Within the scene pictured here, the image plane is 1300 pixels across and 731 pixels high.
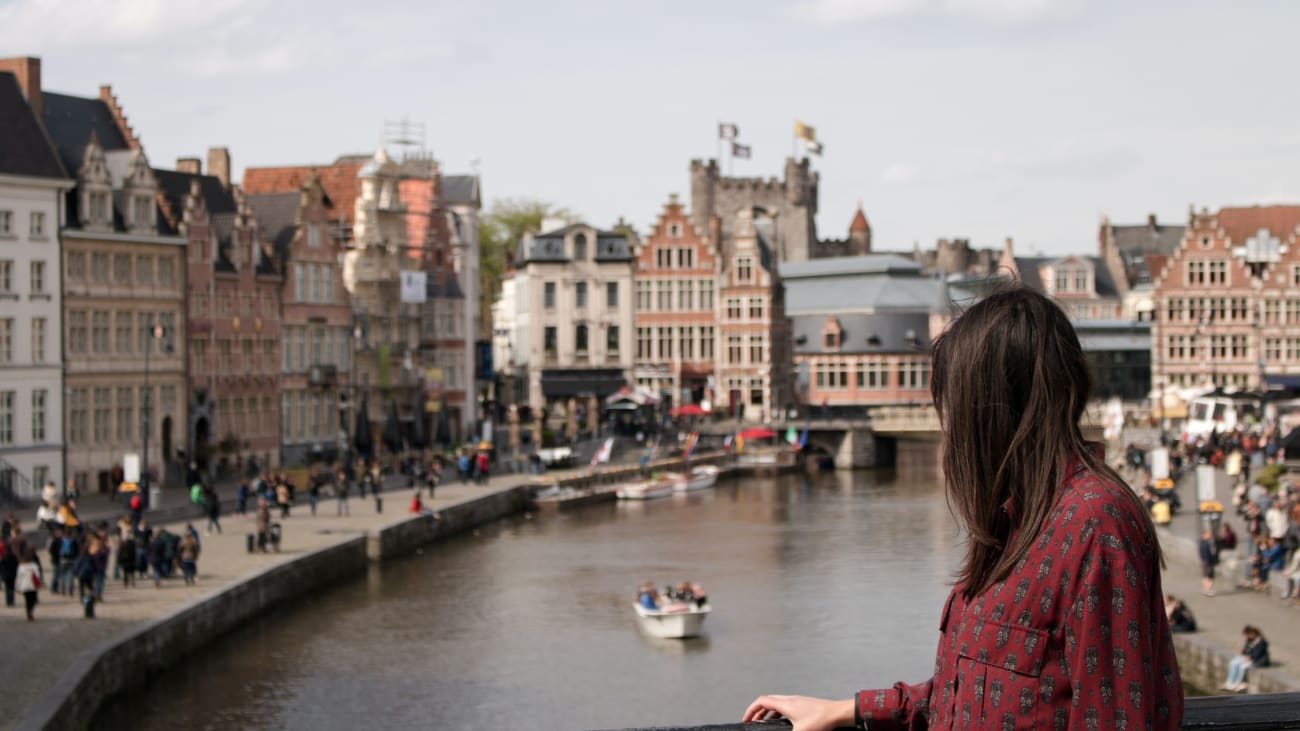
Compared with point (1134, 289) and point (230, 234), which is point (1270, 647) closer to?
point (230, 234)

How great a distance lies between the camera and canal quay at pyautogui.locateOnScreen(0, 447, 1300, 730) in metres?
26.6

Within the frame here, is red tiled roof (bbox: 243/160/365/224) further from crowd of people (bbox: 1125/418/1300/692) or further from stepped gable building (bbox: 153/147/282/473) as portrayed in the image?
crowd of people (bbox: 1125/418/1300/692)

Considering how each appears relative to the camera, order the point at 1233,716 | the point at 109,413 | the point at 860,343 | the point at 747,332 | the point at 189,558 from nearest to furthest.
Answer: the point at 1233,716 → the point at 189,558 → the point at 109,413 → the point at 747,332 → the point at 860,343

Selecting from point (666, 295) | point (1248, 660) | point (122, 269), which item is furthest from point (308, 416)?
point (1248, 660)

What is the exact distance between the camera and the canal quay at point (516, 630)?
1047 inches

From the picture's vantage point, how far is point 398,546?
150ft

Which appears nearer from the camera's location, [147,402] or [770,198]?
[147,402]

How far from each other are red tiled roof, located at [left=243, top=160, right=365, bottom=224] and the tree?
37367 millimetres

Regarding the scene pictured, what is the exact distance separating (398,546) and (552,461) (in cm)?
2475

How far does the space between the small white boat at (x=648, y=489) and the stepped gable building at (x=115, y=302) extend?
18.3 m

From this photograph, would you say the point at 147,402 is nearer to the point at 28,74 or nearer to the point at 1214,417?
the point at 28,74

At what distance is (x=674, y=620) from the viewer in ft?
113

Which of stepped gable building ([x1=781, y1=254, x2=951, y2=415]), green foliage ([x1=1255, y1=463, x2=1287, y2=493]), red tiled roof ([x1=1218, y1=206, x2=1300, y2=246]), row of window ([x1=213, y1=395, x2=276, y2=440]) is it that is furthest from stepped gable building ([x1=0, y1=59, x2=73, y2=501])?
red tiled roof ([x1=1218, y1=206, x2=1300, y2=246])

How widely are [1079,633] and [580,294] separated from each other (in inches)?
3453
